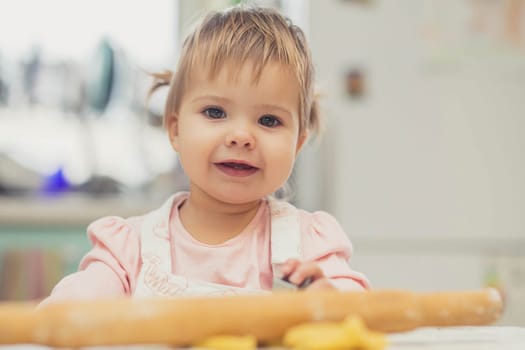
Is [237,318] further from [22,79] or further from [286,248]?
[22,79]

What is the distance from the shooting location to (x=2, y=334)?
0.52 m

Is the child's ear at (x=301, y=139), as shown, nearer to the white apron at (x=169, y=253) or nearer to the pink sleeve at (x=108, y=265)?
the white apron at (x=169, y=253)

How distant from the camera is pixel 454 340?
0.64m

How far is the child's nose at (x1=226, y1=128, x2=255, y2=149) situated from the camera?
2.74ft

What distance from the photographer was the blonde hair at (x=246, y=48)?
86 centimetres

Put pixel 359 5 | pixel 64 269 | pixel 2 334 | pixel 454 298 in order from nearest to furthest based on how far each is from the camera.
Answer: pixel 2 334 → pixel 454 298 → pixel 64 269 → pixel 359 5

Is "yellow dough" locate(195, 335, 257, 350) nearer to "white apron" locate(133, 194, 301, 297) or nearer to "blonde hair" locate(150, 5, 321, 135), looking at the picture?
"white apron" locate(133, 194, 301, 297)

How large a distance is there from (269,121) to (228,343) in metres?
0.41

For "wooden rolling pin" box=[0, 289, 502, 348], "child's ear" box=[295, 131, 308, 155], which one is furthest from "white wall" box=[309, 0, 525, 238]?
"wooden rolling pin" box=[0, 289, 502, 348]

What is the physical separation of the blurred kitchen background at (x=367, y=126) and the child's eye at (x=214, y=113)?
141cm

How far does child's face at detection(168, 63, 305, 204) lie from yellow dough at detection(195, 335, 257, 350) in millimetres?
338

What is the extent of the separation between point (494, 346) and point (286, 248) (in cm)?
32

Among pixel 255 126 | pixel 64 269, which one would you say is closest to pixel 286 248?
pixel 255 126

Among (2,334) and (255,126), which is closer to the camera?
(2,334)
